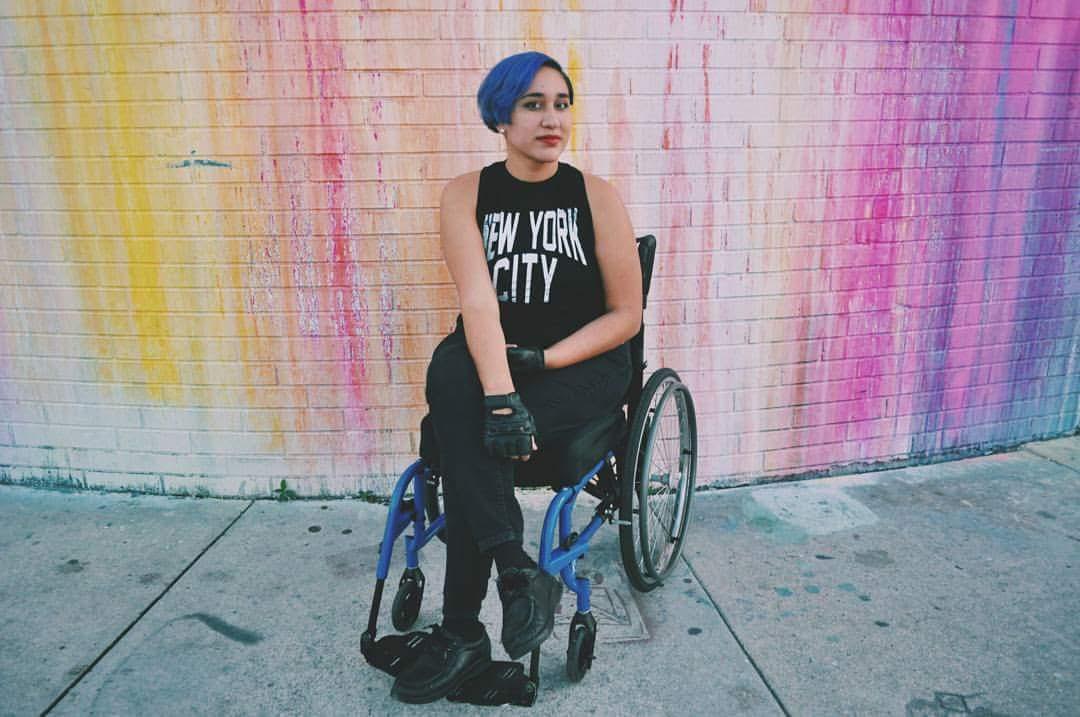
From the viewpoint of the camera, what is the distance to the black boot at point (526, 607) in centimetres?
188

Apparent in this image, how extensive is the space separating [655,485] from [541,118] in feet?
5.66

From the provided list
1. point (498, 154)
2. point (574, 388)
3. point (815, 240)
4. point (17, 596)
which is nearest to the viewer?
point (574, 388)

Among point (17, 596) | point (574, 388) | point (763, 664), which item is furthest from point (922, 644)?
point (17, 596)

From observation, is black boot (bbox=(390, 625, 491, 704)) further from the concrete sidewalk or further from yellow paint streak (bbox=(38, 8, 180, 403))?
yellow paint streak (bbox=(38, 8, 180, 403))

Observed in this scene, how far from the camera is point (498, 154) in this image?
3111 mm

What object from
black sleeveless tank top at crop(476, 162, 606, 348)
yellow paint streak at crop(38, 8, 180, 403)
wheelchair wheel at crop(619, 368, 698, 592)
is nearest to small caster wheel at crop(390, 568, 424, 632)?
wheelchair wheel at crop(619, 368, 698, 592)

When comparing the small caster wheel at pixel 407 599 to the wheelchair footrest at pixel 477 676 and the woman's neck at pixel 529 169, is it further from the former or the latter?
the woman's neck at pixel 529 169

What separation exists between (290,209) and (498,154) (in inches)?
34.2

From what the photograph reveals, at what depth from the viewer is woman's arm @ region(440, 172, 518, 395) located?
211cm

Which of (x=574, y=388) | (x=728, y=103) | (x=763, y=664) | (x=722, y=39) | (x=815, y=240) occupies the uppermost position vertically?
(x=722, y=39)

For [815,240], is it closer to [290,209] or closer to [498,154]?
[498,154]

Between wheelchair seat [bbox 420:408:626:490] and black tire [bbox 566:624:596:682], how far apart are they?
16.6 inches

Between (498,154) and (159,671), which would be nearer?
(159,671)

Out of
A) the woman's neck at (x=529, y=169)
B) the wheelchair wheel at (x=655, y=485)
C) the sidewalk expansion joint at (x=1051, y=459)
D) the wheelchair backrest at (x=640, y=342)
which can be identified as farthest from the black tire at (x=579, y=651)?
the sidewalk expansion joint at (x=1051, y=459)
